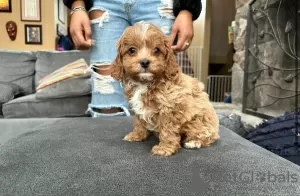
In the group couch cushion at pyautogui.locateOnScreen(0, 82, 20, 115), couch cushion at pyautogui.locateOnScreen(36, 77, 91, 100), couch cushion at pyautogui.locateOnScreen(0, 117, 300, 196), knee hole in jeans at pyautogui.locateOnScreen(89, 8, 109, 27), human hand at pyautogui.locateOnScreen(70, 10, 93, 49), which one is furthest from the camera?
couch cushion at pyautogui.locateOnScreen(0, 82, 20, 115)

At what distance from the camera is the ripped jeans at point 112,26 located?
4.63ft

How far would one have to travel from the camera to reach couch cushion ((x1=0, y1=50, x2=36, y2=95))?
3.36 meters

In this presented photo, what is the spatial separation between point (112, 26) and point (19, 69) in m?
2.41

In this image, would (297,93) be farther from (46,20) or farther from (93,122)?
(46,20)

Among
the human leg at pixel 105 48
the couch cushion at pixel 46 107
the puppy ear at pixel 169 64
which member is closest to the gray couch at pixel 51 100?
the couch cushion at pixel 46 107

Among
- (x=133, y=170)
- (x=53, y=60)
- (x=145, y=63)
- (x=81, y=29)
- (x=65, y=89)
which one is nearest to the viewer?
(x=133, y=170)

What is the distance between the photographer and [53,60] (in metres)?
3.38

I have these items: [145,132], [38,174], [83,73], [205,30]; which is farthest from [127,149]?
[205,30]

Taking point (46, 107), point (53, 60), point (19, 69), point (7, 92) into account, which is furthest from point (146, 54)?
point (19, 69)

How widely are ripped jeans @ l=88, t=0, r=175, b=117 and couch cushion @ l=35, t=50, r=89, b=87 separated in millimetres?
1757

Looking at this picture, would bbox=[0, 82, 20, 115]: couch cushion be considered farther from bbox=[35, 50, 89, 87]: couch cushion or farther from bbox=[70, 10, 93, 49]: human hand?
bbox=[70, 10, 93, 49]: human hand

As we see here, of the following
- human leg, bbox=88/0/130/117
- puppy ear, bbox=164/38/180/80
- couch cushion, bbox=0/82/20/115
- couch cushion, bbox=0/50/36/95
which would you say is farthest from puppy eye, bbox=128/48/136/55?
couch cushion, bbox=0/50/36/95

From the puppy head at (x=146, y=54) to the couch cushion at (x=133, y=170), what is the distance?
303mm

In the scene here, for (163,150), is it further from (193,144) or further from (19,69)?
(19,69)
